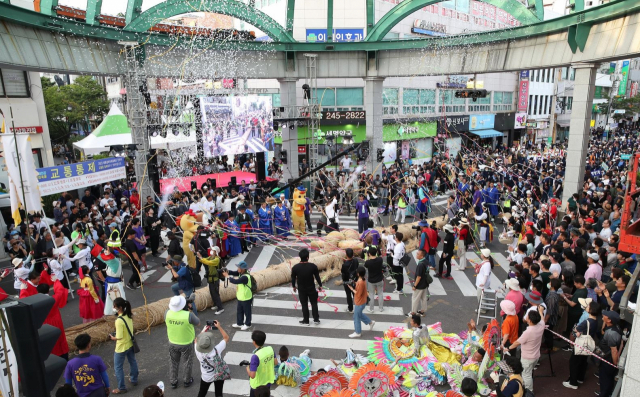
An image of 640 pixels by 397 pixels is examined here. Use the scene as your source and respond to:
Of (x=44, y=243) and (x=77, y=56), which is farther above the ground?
(x=77, y=56)

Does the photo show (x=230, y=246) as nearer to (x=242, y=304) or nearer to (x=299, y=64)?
(x=242, y=304)

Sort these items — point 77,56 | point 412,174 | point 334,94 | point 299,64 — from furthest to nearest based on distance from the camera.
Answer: point 334,94, point 412,174, point 299,64, point 77,56

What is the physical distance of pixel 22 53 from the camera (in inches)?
418

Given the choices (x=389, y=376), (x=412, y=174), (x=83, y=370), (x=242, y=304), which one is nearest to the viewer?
(x=83, y=370)

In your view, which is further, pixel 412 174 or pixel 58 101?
pixel 58 101

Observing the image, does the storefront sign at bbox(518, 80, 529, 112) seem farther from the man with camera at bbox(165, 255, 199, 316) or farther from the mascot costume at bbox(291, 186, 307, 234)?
the man with camera at bbox(165, 255, 199, 316)

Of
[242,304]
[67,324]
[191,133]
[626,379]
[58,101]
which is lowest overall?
[67,324]

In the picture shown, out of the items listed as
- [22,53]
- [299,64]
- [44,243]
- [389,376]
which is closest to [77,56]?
[22,53]

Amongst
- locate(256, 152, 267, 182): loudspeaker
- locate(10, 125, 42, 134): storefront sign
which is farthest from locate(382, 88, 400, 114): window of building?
locate(10, 125, 42, 134): storefront sign

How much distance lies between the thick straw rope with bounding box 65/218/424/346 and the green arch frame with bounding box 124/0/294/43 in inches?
354

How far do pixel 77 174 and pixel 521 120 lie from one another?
143ft

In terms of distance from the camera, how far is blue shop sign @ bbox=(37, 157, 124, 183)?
41.6 feet

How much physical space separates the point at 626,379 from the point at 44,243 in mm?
12189

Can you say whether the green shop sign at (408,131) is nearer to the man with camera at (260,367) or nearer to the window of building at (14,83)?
the window of building at (14,83)
